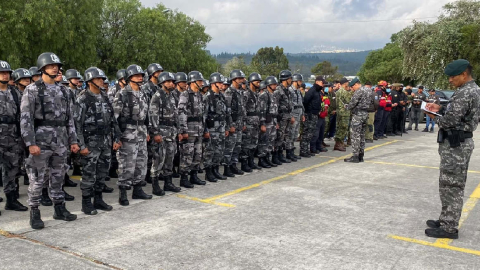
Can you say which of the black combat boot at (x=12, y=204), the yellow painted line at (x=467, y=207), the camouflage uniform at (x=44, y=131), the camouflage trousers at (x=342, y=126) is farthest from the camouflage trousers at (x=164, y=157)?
the camouflage trousers at (x=342, y=126)

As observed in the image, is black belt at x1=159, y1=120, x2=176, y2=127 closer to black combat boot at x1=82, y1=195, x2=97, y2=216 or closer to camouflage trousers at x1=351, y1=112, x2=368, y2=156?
black combat boot at x1=82, y1=195, x2=97, y2=216

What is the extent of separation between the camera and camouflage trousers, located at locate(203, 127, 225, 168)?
7.74 metres

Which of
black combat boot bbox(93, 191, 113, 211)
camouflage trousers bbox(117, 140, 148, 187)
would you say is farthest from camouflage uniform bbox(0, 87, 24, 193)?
camouflage trousers bbox(117, 140, 148, 187)

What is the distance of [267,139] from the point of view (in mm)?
9094

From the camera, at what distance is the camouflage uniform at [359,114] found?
32.2 ft

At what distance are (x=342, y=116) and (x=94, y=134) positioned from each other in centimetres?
767

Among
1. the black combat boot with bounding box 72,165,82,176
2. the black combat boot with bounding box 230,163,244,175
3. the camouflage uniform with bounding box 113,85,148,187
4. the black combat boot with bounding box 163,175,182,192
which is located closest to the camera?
the camouflage uniform with bounding box 113,85,148,187

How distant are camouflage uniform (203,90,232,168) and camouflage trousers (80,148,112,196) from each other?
7.14ft

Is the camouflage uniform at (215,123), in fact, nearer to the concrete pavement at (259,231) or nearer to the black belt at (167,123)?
the concrete pavement at (259,231)

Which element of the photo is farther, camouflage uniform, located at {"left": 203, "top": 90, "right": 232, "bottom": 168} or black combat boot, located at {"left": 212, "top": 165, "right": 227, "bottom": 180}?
black combat boot, located at {"left": 212, "top": 165, "right": 227, "bottom": 180}

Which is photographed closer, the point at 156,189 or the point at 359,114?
the point at 156,189

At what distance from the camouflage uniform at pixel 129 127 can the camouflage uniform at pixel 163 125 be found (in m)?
0.30

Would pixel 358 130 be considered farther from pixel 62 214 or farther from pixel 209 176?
pixel 62 214

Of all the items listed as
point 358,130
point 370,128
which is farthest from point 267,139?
point 370,128
